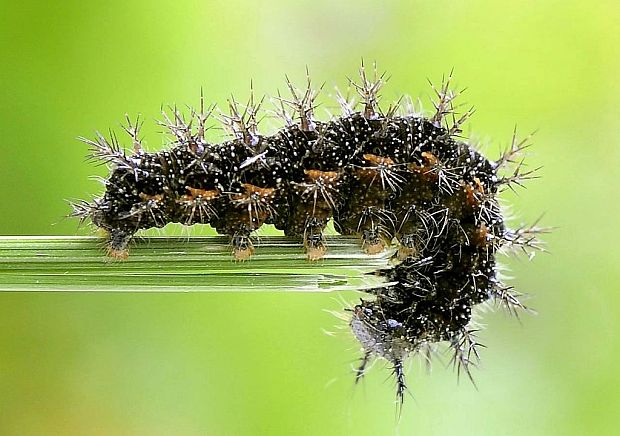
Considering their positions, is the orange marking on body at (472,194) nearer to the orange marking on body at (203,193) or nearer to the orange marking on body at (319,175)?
the orange marking on body at (319,175)

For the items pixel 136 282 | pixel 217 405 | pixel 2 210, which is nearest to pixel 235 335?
pixel 217 405

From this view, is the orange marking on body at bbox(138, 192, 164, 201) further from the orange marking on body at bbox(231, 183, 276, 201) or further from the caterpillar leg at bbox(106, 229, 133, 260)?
the orange marking on body at bbox(231, 183, 276, 201)

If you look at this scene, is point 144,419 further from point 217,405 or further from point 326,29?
point 326,29

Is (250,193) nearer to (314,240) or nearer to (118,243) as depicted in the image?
(314,240)

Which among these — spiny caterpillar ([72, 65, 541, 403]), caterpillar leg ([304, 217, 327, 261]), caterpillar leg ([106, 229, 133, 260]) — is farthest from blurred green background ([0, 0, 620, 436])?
caterpillar leg ([106, 229, 133, 260])

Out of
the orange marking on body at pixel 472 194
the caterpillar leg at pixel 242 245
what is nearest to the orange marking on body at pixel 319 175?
the caterpillar leg at pixel 242 245

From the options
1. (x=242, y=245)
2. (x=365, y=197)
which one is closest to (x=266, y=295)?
(x=365, y=197)
